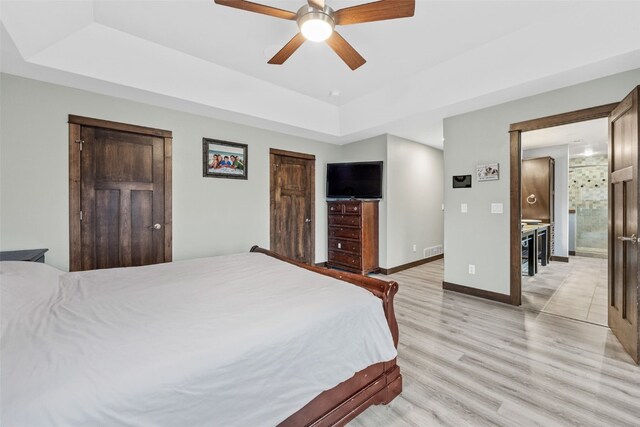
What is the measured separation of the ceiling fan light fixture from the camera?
1938 millimetres

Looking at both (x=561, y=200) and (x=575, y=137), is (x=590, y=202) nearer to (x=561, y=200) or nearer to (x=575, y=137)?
(x=561, y=200)

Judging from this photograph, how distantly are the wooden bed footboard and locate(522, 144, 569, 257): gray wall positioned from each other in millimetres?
6001

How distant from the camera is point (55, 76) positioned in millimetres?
2576

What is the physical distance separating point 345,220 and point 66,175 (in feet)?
12.1

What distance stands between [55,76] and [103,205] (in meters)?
1.30

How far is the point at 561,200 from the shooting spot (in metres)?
5.64

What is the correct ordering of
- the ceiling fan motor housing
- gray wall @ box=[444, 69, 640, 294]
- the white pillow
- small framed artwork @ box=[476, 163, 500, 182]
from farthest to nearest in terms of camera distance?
small framed artwork @ box=[476, 163, 500, 182]
gray wall @ box=[444, 69, 640, 294]
the ceiling fan motor housing
the white pillow

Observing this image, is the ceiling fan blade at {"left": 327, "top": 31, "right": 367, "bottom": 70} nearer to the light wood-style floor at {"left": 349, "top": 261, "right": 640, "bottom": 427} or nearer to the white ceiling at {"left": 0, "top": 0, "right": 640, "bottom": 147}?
the white ceiling at {"left": 0, "top": 0, "right": 640, "bottom": 147}

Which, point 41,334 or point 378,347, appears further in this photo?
point 378,347

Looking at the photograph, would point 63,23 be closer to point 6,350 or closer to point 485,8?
point 6,350


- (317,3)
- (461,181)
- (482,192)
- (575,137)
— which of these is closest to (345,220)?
(461,181)

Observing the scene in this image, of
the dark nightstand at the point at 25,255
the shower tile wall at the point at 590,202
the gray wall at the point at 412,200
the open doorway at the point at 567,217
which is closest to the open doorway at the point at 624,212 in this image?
the open doorway at the point at 567,217

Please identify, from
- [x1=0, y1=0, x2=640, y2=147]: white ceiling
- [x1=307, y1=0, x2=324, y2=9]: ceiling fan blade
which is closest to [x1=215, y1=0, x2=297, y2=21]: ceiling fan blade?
[x1=307, y1=0, x2=324, y2=9]: ceiling fan blade

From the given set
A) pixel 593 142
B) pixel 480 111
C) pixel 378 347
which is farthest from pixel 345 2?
pixel 593 142
